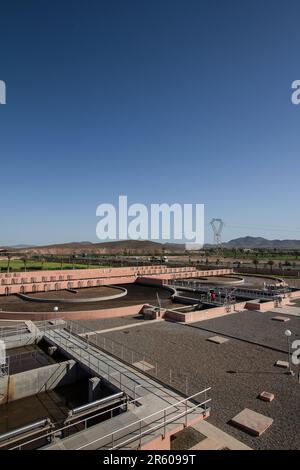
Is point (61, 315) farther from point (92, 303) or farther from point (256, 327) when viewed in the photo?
point (256, 327)

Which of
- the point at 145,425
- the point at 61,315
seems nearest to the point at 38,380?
the point at 145,425

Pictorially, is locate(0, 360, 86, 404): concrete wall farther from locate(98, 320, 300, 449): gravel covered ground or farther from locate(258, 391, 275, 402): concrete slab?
locate(258, 391, 275, 402): concrete slab

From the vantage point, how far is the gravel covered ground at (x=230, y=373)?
897cm

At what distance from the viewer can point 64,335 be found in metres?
17.8

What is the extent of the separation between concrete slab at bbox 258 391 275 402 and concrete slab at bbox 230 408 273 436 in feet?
3.59

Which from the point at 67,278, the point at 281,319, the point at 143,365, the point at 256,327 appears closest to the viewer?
the point at 143,365

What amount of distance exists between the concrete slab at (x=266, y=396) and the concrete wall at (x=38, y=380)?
7.62 meters

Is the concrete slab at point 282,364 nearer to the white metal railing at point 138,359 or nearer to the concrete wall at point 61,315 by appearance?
→ the white metal railing at point 138,359

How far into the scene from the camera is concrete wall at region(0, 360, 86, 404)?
12879 mm

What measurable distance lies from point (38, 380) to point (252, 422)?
915 centimetres

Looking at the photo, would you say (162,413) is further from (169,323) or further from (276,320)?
(276,320)

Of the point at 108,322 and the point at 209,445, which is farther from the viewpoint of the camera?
the point at 108,322

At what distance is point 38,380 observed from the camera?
13688 millimetres
